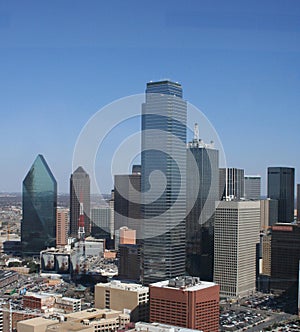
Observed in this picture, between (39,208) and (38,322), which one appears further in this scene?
(39,208)

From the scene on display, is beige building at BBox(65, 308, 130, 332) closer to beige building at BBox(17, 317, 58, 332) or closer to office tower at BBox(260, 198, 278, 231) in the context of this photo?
beige building at BBox(17, 317, 58, 332)

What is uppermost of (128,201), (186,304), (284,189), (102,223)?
(284,189)

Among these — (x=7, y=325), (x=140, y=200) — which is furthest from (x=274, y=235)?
(x=7, y=325)

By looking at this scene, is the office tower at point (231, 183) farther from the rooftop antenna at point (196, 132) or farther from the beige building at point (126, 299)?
the beige building at point (126, 299)

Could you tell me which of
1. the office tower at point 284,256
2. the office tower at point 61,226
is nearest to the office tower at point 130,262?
the office tower at point 284,256

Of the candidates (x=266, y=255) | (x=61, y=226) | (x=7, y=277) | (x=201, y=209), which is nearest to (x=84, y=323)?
(x=201, y=209)

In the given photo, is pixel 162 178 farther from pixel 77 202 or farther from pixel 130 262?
pixel 77 202

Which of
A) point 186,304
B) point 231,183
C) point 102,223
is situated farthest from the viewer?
point 102,223
